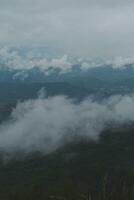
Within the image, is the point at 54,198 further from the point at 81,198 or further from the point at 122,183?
the point at 122,183

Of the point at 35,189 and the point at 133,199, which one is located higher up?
the point at 35,189

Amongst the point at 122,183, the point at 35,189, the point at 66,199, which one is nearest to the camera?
the point at 122,183

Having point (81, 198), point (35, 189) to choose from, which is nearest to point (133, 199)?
point (81, 198)

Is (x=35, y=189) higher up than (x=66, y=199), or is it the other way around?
(x=35, y=189)

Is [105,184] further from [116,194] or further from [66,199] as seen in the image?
[66,199]

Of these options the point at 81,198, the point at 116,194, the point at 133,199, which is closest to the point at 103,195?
the point at 116,194

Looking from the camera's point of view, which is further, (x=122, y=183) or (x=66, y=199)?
(x=66, y=199)

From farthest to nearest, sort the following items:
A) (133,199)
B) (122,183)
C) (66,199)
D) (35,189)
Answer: (35,189), (133,199), (66,199), (122,183)

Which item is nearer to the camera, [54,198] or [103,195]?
[103,195]

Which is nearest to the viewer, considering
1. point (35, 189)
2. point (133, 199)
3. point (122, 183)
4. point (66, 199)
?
point (122, 183)
